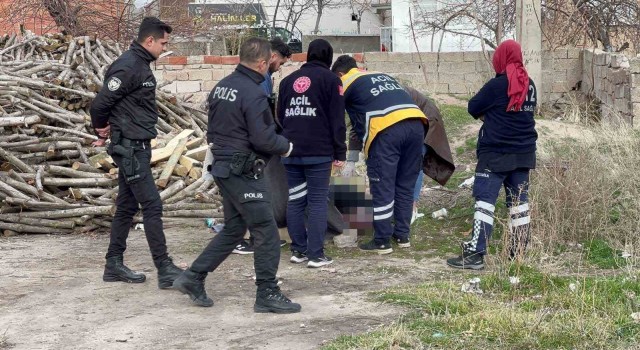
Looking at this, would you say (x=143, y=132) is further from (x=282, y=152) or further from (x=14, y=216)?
(x=14, y=216)

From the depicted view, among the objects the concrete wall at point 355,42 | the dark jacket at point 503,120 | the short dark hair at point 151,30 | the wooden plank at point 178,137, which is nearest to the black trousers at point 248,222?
the short dark hair at point 151,30

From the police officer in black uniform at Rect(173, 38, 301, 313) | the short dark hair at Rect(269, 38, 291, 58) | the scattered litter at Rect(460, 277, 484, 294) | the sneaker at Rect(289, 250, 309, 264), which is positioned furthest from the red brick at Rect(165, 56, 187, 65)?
the scattered litter at Rect(460, 277, 484, 294)

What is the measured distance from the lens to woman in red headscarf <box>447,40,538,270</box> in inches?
290

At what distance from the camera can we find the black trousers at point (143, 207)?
6.81 meters

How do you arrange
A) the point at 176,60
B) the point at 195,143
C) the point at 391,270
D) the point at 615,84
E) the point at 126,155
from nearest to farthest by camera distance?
the point at 126,155
the point at 391,270
the point at 195,143
the point at 615,84
the point at 176,60

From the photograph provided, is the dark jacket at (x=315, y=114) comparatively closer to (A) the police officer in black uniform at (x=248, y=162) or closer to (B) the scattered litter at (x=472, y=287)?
(A) the police officer in black uniform at (x=248, y=162)

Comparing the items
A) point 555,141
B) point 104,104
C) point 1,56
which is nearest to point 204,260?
point 104,104

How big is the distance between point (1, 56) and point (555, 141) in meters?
8.03

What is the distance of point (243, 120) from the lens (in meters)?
6.12

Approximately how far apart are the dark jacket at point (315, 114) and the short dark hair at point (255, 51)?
1.22 m

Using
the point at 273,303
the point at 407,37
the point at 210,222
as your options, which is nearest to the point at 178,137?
the point at 210,222

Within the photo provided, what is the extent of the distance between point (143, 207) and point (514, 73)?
3147 millimetres

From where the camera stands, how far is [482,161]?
7594 millimetres

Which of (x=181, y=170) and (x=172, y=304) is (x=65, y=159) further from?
(x=172, y=304)
